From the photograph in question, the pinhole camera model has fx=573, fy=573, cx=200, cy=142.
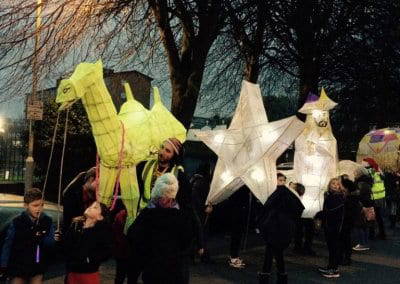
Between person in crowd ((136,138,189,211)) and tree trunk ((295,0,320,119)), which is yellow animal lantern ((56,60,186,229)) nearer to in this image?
person in crowd ((136,138,189,211))

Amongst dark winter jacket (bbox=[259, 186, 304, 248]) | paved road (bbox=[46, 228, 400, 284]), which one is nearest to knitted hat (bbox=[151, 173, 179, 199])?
dark winter jacket (bbox=[259, 186, 304, 248])

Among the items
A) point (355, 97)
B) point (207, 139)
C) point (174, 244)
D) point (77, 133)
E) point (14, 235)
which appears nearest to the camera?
point (174, 244)

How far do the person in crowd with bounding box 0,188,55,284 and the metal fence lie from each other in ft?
38.5

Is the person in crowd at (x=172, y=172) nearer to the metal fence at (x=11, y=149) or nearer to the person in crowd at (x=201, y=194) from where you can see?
the person in crowd at (x=201, y=194)

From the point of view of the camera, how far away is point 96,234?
508 centimetres

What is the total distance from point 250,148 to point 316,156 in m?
2.24

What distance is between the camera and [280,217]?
750 cm

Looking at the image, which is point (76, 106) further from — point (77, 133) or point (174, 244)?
point (174, 244)

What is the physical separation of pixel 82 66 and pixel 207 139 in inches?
117

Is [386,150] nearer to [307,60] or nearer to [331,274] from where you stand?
[307,60]

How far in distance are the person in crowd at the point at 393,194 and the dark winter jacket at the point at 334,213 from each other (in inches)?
270

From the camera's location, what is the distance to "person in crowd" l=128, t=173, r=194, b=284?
4758 mm

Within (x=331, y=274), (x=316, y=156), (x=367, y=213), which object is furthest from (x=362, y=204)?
(x=331, y=274)

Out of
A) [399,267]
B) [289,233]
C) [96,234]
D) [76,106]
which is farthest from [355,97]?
[96,234]
